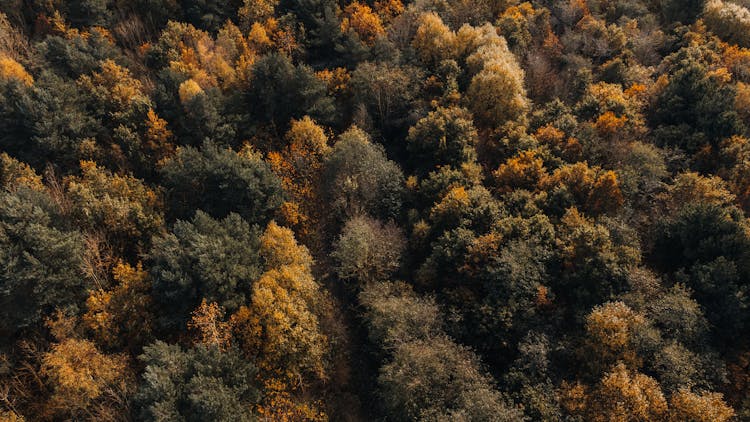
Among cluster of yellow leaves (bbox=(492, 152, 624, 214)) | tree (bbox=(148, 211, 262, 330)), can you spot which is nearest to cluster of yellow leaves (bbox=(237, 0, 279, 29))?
tree (bbox=(148, 211, 262, 330))

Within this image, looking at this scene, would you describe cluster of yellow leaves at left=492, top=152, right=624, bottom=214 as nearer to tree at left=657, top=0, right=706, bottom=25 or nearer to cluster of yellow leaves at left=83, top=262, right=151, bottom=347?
cluster of yellow leaves at left=83, top=262, right=151, bottom=347

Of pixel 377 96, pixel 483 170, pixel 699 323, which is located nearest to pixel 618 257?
pixel 699 323

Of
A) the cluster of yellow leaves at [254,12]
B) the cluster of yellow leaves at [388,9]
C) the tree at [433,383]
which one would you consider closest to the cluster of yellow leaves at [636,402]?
the tree at [433,383]

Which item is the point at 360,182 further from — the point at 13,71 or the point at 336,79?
the point at 13,71

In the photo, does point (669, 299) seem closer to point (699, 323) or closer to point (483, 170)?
point (699, 323)

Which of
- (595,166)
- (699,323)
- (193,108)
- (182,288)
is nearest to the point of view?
(699,323)

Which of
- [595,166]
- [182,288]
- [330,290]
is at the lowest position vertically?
[330,290]

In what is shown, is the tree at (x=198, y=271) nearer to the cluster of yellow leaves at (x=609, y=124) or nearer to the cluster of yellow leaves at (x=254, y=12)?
the cluster of yellow leaves at (x=254, y=12)

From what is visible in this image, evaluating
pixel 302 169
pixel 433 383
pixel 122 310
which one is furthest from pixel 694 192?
pixel 122 310
